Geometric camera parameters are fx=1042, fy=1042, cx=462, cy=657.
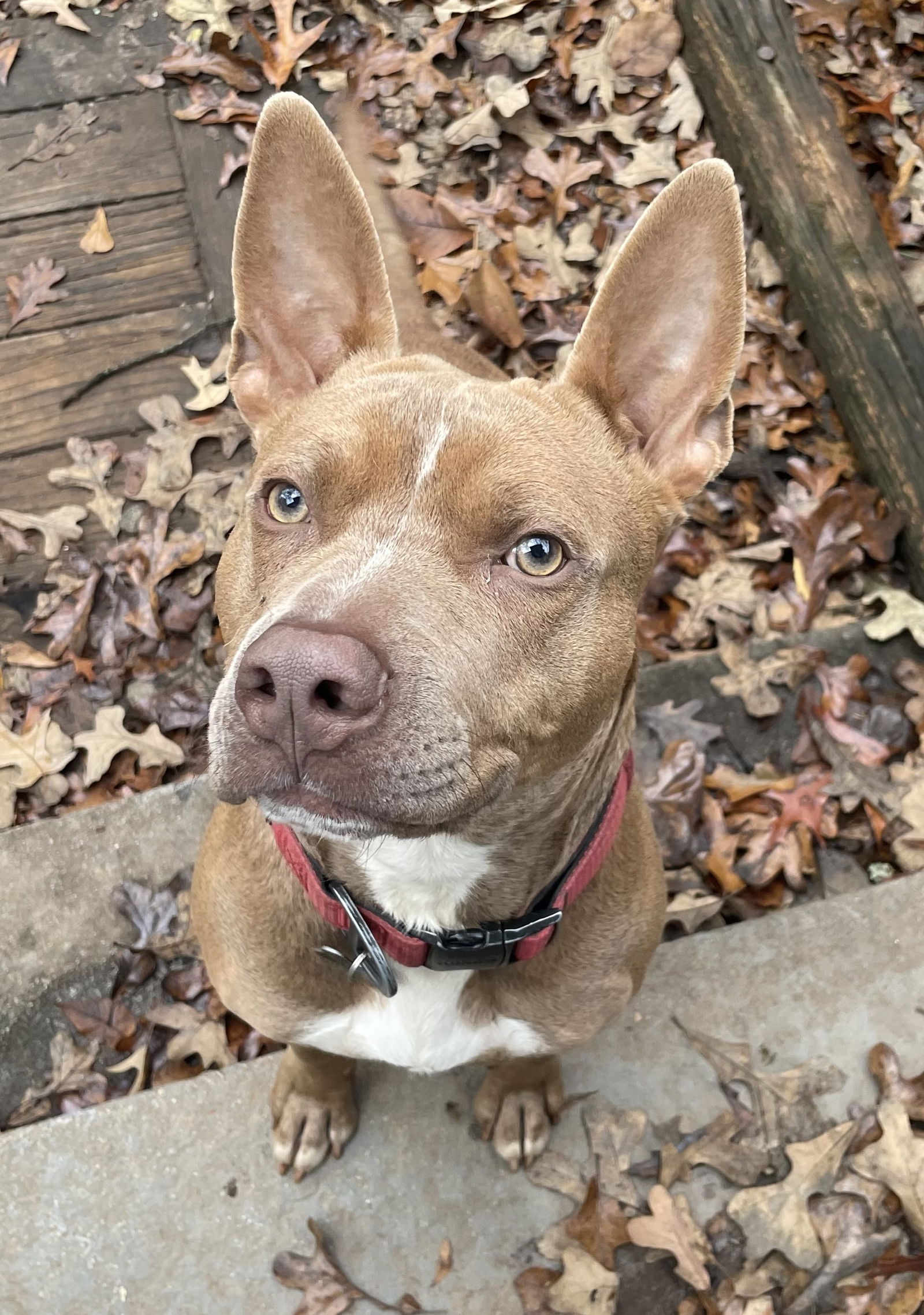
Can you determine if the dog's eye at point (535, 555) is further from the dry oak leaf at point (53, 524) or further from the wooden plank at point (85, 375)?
the wooden plank at point (85, 375)

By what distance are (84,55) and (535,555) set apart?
16.3 feet

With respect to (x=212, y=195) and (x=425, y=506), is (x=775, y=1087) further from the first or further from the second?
(x=212, y=195)

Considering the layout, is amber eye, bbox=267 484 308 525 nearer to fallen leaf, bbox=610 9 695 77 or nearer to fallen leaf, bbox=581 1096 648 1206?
fallen leaf, bbox=581 1096 648 1206

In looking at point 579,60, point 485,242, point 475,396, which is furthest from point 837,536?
point 579,60

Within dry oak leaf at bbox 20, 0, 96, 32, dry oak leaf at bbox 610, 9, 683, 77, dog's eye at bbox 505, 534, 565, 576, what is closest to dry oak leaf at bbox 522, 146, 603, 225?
dry oak leaf at bbox 610, 9, 683, 77

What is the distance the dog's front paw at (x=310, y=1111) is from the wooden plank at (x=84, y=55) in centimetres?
489

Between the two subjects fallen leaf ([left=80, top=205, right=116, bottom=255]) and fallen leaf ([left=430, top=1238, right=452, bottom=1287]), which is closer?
fallen leaf ([left=430, top=1238, right=452, bottom=1287])

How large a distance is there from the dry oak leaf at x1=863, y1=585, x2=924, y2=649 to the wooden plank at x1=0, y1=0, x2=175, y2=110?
449 cm

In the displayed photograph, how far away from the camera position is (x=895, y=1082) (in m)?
3.19

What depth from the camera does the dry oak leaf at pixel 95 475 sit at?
453 cm

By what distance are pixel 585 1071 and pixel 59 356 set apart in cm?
389

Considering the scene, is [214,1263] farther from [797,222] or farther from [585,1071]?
[797,222]

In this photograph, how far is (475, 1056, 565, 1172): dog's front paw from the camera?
3.05 metres

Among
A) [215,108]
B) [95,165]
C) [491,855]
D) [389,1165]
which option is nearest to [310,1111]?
[389,1165]
